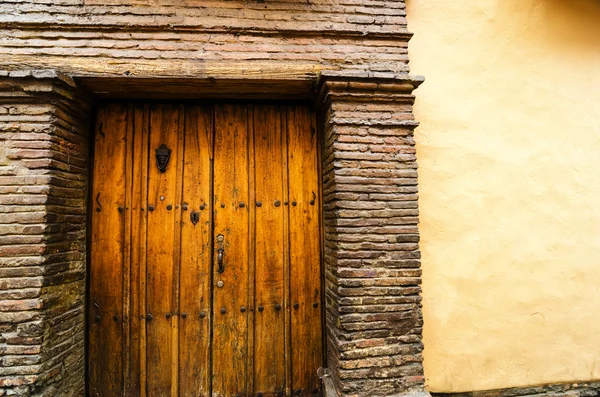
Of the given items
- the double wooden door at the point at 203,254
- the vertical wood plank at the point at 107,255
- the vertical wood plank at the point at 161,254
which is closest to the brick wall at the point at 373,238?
the double wooden door at the point at 203,254

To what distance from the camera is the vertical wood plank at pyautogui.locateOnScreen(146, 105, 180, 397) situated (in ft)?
7.00

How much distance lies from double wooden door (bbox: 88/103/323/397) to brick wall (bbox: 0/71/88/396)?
9.8 inches

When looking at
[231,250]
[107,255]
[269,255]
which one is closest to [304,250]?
[269,255]

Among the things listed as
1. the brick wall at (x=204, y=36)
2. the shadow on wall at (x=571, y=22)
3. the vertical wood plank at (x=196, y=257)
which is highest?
the shadow on wall at (x=571, y=22)

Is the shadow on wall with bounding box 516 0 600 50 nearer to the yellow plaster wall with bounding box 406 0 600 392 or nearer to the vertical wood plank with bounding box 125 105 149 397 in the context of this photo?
the yellow plaster wall with bounding box 406 0 600 392

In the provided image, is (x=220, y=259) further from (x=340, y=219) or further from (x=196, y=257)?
(x=340, y=219)

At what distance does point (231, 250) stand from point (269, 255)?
261 millimetres

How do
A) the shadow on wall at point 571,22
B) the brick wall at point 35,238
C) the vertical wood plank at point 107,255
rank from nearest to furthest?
the brick wall at point 35,238 < the vertical wood plank at point 107,255 < the shadow on wall at point 571,22

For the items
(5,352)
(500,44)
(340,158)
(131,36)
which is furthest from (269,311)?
(500,44)

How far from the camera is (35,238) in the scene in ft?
5.79

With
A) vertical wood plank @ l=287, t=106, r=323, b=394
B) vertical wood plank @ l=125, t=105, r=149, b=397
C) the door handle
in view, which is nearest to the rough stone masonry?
vertical wood plank @ l=287, t=106, r=323, b=394

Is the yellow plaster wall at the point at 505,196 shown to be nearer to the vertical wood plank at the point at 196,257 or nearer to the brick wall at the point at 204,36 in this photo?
the brick wall at the point at 204,36

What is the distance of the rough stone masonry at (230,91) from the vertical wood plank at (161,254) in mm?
267

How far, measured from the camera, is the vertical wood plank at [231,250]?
2180 mm
